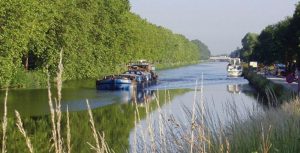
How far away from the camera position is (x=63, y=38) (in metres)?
47.2

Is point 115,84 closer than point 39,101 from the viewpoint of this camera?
No

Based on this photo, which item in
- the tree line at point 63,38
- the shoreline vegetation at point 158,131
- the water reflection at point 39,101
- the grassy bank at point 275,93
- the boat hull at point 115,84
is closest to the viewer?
the shoreline vegetation at point 158,131

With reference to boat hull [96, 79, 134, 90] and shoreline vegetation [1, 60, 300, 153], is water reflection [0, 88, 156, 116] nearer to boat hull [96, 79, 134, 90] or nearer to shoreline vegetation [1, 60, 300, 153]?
shoreline vegetation [1, 60, 300, 153]

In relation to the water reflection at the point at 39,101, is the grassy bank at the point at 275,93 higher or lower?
higher

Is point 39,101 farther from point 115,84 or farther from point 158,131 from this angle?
point 158,131

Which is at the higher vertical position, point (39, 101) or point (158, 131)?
point (158, 131)

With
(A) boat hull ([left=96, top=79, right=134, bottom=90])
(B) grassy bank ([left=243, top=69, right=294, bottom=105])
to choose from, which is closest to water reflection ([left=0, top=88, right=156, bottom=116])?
(A) boat hull ([left=96, top=79, right=134, bottom=90])

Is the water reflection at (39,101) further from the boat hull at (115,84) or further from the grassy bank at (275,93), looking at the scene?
the grassy bank at (275,93)

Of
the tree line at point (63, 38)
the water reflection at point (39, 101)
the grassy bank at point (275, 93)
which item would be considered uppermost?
the tree line at point (63, 38)

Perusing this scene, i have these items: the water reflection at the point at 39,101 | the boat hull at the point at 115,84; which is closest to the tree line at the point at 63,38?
the water reflection at the point at 39,101

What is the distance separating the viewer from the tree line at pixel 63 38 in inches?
1335

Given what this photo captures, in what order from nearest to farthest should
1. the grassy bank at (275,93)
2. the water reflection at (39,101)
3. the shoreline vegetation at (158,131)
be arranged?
the shoreline vegetation at (158,131) < the grassy bank at (275,93) < the water reflection at (39,101)

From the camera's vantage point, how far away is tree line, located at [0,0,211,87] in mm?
33906

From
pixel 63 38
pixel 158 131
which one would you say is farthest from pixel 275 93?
pixel 158 131
